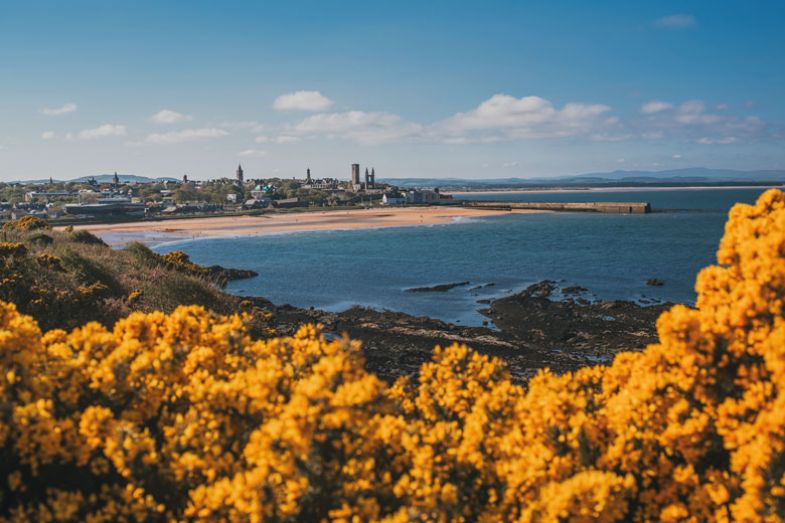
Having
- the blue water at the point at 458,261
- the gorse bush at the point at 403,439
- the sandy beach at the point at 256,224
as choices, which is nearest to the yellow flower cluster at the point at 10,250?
the blue water at the point at 458,261

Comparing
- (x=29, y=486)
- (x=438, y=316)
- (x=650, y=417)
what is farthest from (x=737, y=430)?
(x=438, y=316)

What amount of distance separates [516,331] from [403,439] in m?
26.8

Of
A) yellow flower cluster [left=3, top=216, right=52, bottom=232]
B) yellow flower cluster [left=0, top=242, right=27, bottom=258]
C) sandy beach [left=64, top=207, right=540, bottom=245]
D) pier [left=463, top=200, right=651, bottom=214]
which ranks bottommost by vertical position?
sandy beach [left=64, top=207, right=540, bottom=245]

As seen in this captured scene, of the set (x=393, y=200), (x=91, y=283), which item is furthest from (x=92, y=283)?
(x=393, y=200)

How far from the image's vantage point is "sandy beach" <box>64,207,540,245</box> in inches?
3629

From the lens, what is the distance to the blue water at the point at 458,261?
43125 mm

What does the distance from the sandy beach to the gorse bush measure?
73.2 meters

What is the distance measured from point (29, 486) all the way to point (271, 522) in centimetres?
288

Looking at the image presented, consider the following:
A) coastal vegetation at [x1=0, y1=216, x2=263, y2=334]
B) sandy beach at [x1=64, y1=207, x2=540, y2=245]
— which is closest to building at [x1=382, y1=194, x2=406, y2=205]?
sandy beach at [x1=64, y1=207, x2=540, y2=245]

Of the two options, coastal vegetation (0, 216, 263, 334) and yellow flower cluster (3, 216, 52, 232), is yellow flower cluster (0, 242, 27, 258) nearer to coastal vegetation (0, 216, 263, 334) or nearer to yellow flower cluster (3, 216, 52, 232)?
coastal vegetation (0, 216, 263, 334)

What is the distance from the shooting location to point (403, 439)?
6102 millimetres

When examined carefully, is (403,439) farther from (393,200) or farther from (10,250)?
(393,200)

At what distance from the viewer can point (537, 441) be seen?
21.1 feet

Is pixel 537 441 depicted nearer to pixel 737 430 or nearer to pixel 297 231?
pixel 737 430
